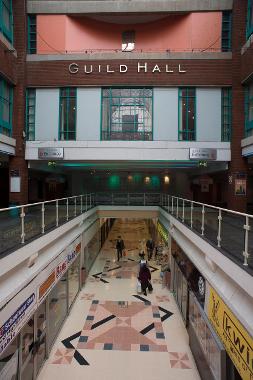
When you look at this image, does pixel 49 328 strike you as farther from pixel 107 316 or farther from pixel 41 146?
pixel 41 146

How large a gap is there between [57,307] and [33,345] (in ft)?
7.05

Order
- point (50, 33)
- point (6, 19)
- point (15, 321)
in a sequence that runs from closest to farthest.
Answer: point (15, 321) < point (6, 19) < point (50, 33)

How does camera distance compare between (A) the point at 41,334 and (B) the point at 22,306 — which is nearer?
(B) the point at 22,306

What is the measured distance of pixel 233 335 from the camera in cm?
432

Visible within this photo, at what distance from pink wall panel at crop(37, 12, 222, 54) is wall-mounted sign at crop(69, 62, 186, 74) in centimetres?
99

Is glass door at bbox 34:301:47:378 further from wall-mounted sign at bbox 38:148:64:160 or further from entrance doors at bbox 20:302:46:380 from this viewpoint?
wall-mounted sign at bbox 38:148:64:160

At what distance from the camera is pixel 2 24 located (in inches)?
484

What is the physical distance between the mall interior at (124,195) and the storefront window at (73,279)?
133 millimetres

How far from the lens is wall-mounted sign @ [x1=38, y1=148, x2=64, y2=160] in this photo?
1368 cm

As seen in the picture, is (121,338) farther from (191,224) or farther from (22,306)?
(22,306)

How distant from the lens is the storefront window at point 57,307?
782 centimetres

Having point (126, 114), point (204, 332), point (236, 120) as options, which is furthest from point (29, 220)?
point (236, 120)

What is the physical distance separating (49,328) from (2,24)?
41.4ft

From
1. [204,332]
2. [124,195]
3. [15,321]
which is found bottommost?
[204,332]
